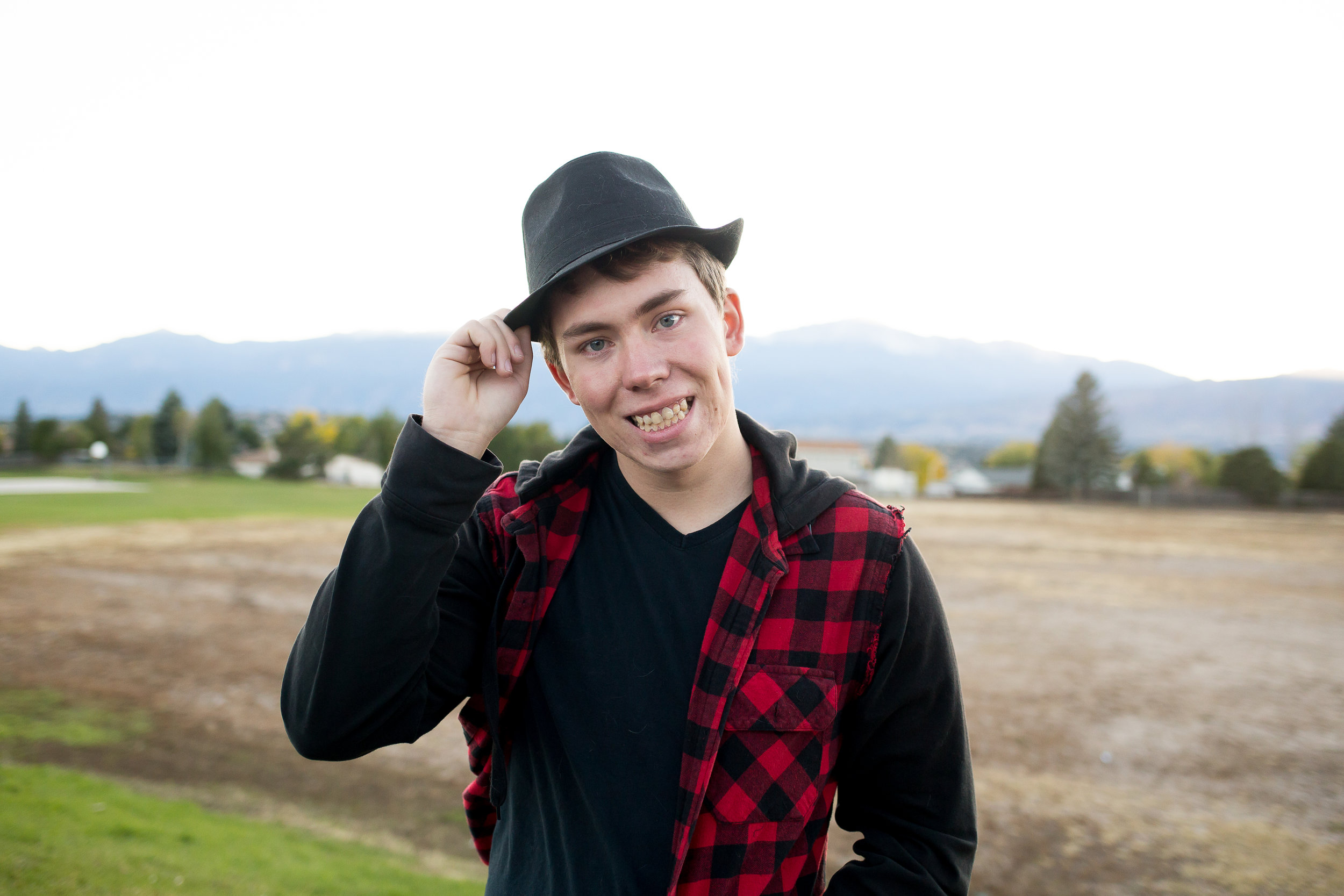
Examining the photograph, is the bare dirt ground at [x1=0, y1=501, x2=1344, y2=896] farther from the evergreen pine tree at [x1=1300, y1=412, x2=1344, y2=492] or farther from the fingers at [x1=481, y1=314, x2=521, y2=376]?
the evergreen pine tree at [x1=1300, y1=412, x2=1344, y2=492]

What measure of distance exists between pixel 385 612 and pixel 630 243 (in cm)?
97

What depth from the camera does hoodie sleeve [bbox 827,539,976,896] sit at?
1.74 meters

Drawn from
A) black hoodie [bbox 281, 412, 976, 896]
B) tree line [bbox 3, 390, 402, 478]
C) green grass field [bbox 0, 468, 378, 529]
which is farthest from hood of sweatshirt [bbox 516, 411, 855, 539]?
tree line [bbox 3, 390, 402, 478]

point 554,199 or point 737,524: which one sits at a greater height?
point 554,199

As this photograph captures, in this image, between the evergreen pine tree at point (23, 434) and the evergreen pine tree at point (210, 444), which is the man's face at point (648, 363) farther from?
the evergreen pine tree at point (23, 434)

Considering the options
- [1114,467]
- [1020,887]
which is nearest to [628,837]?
[1020,887]

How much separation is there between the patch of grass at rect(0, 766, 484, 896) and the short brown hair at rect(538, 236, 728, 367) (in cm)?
428

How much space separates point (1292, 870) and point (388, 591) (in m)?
7.61

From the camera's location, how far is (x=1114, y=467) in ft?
192

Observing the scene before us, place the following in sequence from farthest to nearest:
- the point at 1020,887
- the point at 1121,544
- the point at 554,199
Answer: the point at 1121,544 < the point at 1020,887 < the point at 554,199

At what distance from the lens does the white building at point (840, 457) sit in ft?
296

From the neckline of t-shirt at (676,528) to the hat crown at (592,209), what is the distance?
1.91 ft

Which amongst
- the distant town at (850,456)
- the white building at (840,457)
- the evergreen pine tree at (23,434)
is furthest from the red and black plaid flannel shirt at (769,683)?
the white building at (840,457)

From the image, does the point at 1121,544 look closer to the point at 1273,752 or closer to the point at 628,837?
the point at 1273,752
